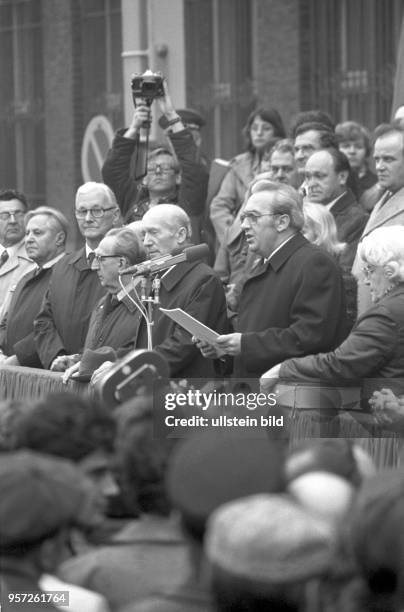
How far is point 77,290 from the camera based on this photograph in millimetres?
9000

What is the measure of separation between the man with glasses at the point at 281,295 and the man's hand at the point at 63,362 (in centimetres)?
134

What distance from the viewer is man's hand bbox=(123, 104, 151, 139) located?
9.40 m

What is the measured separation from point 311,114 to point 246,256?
1.19 metres

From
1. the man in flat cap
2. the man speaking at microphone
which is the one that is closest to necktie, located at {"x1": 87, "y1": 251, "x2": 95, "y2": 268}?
the man speaking at microphone

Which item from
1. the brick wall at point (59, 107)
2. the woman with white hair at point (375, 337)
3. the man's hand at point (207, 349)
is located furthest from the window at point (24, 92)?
the woman with white hair at point (375, 337)

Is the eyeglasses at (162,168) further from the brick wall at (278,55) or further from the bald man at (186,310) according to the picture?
the brick wall at (278,55)

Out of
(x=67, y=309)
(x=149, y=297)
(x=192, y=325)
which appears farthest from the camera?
A: (x=67, y=309)

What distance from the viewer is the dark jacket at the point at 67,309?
29.2ft

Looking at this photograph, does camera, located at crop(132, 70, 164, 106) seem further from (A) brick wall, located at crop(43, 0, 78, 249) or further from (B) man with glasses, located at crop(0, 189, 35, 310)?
(A) brick wall, located at crop(43, 0, 78, 249)

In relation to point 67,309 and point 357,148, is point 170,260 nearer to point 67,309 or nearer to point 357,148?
point 67,309

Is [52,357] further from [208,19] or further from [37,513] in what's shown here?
[208,19]

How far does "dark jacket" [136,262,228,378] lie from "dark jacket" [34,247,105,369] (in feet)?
3.60

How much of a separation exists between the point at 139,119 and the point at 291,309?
101 inches

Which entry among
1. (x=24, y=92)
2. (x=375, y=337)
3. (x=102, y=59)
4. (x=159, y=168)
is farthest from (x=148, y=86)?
(x=24, y=92)
